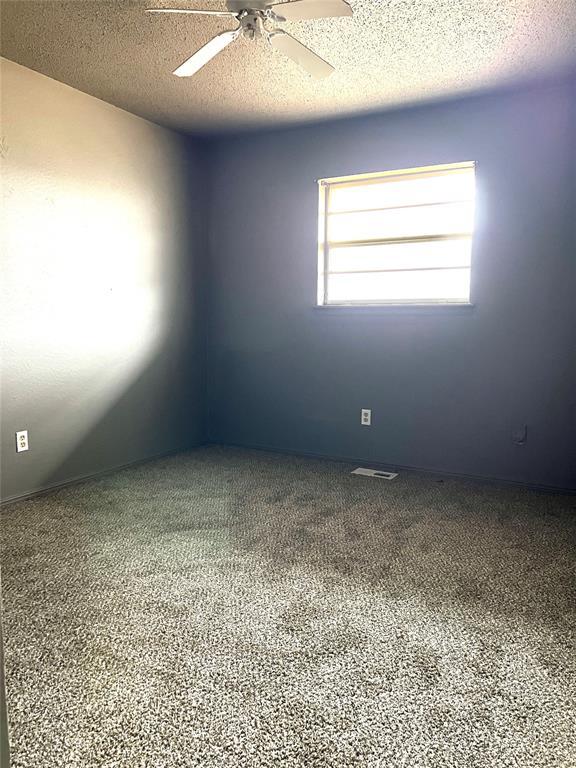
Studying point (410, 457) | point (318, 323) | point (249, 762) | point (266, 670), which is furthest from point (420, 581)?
point (318, 323)

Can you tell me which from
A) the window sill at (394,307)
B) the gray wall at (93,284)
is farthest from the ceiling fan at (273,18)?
the window sill at (394,307)

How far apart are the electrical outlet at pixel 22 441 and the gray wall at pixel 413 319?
65.4 inches

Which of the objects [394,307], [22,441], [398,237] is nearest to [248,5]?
[398,237]

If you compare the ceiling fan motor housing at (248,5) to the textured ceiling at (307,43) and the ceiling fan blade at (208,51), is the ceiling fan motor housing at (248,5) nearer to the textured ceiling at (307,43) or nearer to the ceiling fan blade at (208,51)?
the ceiling fan blade at (208,51)

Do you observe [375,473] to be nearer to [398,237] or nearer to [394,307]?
[394,307]

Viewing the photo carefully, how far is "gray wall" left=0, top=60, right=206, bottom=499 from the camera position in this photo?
304 centimetres

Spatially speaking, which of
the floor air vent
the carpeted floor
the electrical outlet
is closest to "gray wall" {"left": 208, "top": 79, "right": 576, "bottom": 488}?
the floor air vent

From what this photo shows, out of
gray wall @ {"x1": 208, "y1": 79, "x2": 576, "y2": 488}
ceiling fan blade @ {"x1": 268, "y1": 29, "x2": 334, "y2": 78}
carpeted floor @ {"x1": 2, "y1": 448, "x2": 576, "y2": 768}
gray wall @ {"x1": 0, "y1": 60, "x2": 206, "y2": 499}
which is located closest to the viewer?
carpeted floor @ {"x1": 2, "y1": 448, "x2": 576, "y2": 768}

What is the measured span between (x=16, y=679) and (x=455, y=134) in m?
3.55

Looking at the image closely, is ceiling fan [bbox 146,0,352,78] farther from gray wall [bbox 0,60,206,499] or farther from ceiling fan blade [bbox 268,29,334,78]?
gray wall [bbox 0,60,206,499]

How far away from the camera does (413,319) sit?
3.71m

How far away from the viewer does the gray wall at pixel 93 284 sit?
9.98 ft

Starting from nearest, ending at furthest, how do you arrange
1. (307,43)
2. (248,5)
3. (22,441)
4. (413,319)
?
(248,5) → (307,43) → (22,441) → (413,319)

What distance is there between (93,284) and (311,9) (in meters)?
2.13
